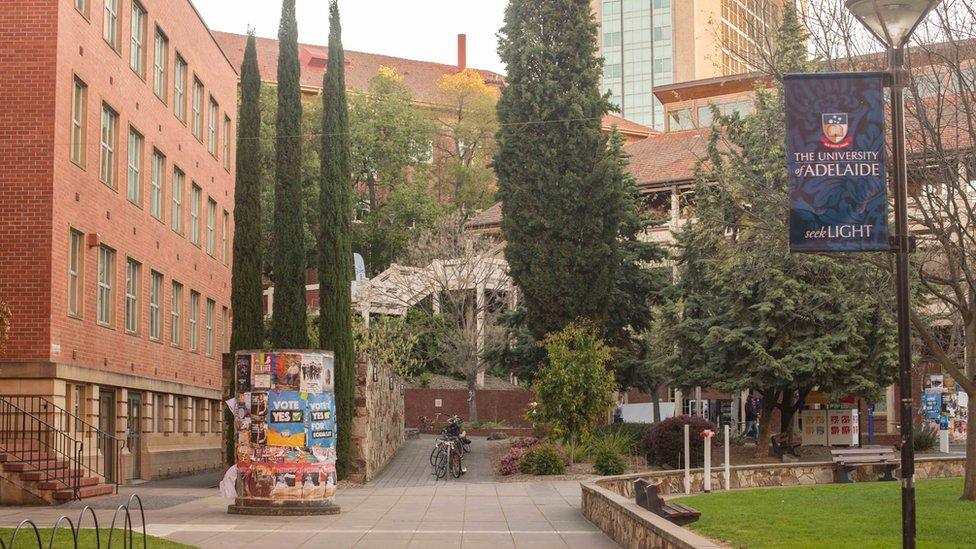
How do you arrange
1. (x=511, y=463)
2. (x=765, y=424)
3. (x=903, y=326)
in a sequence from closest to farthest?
1. (x=903, y=326)
2. (x=511, y=463)
3. (x=765, y=424)

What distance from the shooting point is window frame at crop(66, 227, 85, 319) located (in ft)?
86.0

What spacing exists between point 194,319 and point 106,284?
33.5 ft

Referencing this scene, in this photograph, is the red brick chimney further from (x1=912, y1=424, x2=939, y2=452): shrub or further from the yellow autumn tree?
(x1=912, y1=424, x2=939, y2=452): shrub

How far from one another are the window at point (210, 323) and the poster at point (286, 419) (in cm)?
2031

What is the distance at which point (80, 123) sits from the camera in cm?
2683

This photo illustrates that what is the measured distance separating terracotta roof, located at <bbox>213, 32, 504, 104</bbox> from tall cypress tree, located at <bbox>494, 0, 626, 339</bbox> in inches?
1818

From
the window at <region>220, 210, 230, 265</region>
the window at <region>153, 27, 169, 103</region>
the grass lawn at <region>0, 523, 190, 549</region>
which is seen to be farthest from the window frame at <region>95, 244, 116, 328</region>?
the window at <region>220, 210, 230, 265</region>

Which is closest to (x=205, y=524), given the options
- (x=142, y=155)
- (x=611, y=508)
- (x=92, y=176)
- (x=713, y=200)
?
(x=611, y=508)

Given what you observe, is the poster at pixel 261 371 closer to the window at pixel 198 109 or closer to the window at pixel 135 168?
the window at pixel 135 168

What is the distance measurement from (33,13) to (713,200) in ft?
55.7

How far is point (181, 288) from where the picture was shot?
37.2 metres

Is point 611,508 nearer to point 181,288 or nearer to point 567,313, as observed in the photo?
point 567,313

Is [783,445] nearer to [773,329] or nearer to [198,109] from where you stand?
[773,329]

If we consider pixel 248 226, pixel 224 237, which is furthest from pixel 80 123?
pixel 224 237
